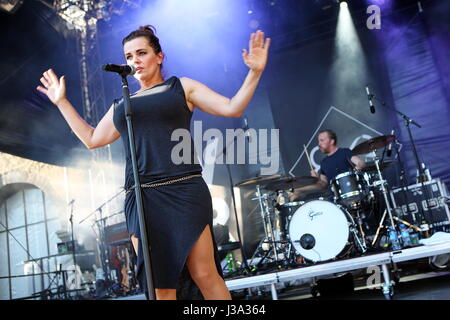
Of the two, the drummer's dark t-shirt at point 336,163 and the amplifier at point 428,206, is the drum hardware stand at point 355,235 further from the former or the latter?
the amplifier at point 428,206

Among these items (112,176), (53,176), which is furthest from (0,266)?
(112,176)

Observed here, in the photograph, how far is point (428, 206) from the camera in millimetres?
5867

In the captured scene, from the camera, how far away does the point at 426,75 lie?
7188 mm

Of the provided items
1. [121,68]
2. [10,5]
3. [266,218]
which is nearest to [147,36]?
[121,68]

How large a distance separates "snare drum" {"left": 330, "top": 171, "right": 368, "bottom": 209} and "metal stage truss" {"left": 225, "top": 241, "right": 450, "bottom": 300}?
3.96ft

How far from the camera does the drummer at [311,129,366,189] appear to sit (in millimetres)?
5766

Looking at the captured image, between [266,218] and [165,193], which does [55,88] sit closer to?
[165,193]

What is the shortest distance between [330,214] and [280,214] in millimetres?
909

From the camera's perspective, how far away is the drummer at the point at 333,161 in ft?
18.9

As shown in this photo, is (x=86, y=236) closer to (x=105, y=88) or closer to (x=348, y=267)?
(x=105, y=88)

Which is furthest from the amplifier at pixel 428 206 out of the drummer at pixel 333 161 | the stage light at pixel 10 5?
the stage light at pixel 10 5

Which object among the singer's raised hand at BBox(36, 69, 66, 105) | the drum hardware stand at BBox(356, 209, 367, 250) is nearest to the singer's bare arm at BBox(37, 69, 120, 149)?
the singer's raised hand at BBox(36, 69, 66, 105)

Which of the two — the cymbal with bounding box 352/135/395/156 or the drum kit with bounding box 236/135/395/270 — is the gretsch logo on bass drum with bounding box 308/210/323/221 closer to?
the drum kit with bounding box 236/135/395/270

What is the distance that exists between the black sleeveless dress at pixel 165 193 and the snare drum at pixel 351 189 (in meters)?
3.56
